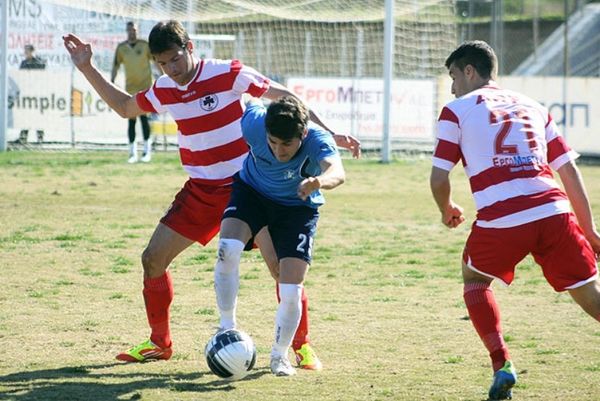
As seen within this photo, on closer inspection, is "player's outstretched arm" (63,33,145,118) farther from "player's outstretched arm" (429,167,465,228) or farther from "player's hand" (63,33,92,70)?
"player's outstretched arm" (429,167,465,228)

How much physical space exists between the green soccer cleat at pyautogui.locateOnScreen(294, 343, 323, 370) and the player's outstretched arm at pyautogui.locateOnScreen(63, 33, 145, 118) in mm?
1819

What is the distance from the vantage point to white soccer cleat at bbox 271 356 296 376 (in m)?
6.48

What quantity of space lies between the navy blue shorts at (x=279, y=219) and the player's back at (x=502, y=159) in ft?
3.50

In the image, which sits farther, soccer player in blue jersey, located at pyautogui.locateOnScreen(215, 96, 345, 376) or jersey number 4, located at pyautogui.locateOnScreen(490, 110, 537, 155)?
soccer player in blue jersey, located at pyautogui.locateOnScreen(215, 96, 345, 376)

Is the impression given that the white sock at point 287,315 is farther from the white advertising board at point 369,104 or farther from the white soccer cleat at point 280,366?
the white advertising board at point 369,104

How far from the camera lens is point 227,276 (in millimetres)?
6473

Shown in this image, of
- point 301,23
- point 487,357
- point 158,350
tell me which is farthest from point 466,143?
point 301,23

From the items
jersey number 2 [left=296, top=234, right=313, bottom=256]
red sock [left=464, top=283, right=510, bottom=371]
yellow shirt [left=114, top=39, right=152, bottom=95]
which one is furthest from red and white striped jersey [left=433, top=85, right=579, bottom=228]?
yellow shirt [left=114, top=39, right=152, bottom=95]

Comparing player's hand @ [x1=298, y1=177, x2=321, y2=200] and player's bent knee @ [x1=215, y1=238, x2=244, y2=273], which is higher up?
player's hand @ [x1=298, y1=177, x2=321, y2=200]

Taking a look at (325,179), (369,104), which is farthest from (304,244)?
(369,104)

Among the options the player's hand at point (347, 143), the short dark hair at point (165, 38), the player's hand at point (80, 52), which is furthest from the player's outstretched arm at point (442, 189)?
the player's hand at point (80, 52)

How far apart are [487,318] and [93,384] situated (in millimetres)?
2166

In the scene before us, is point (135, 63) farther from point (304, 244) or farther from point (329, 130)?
point (304, 244)

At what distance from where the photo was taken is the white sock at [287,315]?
6.41m
